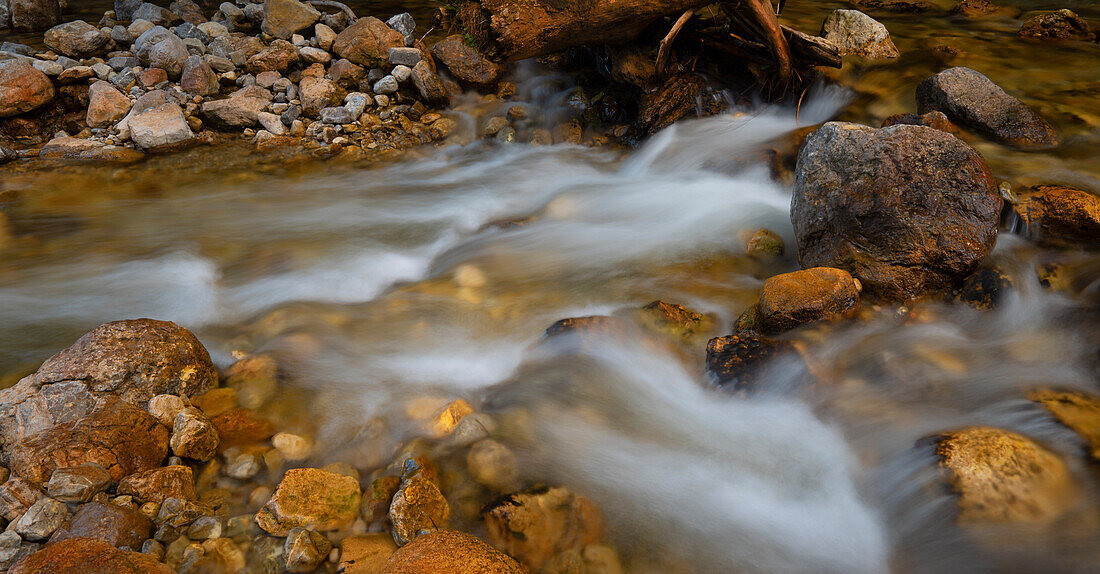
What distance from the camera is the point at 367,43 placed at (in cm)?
732

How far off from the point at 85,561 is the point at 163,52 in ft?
22.6

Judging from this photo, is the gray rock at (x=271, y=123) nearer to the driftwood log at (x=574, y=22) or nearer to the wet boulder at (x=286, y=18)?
the wet boulder at (x=286, y=18)

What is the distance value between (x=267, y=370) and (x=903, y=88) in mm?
6409

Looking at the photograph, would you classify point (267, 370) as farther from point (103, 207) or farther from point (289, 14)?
point (289, 14)

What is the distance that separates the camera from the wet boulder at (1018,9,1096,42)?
7031 mm

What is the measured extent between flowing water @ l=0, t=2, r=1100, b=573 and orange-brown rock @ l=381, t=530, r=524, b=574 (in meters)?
0.62

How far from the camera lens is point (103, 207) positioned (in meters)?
5.64

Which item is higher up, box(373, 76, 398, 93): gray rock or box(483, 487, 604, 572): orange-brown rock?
box(373, 76, 398, 93): gray rock

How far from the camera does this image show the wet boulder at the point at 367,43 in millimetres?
7312

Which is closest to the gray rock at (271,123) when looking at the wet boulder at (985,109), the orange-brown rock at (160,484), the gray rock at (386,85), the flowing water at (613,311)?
the flowing water at (613,311)

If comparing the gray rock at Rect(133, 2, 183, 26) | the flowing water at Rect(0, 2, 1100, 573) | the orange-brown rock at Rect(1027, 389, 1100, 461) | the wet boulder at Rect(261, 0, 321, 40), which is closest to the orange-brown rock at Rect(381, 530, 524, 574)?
the flowing water at Rect(0, 2, 1100, 573)

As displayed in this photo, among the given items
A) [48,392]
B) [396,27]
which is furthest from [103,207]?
[396,27]

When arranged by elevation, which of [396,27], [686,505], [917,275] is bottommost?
[686,505]

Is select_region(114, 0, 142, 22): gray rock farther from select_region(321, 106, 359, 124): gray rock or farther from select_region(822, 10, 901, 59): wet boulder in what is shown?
select_region(822, 10, 901, 59): wet boulder
